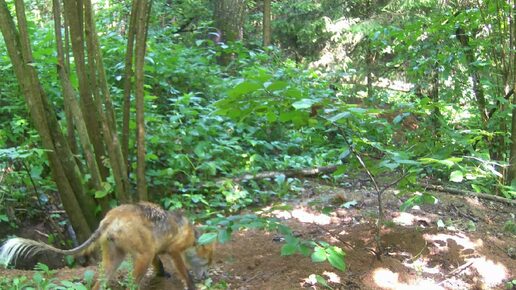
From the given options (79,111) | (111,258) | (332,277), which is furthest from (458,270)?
(79,111)

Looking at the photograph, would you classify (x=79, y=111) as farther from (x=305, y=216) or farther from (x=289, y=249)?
(x=305, y=216)

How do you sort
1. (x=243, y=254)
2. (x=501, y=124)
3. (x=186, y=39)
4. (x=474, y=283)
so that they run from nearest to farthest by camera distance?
1. (x=474, y=283)
2. (x=243, y=254)
3. (x=501, y=124)
4. (x=186, y=39)

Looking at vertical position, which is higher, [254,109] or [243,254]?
[254,109]

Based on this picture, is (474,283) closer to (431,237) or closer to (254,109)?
(431,237)

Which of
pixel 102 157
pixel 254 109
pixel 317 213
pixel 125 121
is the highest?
pixel 254 109

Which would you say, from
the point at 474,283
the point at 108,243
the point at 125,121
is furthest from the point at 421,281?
the point at 125,121

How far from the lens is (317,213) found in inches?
252

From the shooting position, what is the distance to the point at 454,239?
5.36 metres

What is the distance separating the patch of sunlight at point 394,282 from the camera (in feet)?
14.7

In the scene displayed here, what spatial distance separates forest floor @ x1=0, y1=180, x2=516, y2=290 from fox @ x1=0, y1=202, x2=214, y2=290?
0.35m

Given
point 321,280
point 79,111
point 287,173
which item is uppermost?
point 79,111

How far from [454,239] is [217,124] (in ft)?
13.6

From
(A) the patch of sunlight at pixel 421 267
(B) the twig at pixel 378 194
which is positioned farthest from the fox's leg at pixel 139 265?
(A) the patch of sunlight at pixel 421 267

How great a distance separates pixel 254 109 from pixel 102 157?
90.1 inches
